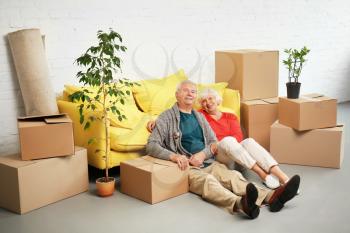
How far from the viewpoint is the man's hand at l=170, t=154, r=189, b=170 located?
11.2 feet

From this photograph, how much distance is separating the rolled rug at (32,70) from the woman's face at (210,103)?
49.9 inches

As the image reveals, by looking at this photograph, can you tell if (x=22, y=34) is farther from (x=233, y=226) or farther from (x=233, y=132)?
(x=233, y=226)

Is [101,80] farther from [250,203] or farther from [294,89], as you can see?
[294,89]

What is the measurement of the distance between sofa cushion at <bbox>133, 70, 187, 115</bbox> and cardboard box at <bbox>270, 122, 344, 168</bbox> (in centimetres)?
100

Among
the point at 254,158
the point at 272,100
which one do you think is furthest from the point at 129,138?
the point at 272,100

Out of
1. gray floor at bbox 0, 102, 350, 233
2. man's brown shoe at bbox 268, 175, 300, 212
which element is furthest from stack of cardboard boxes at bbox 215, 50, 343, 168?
man's brown shoe at bbox 268, 175, 300, 212

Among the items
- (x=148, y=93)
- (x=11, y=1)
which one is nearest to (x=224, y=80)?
(x=148, y=93)

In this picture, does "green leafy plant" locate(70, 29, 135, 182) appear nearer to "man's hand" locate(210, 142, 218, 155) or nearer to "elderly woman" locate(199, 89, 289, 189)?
"man's hand" locate(210, 142, 218, 155)

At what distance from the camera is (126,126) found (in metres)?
3.87

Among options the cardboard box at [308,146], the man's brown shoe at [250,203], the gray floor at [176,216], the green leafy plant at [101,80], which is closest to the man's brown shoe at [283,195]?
the gray floor at [176,216]

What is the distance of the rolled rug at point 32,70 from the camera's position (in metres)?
3.81

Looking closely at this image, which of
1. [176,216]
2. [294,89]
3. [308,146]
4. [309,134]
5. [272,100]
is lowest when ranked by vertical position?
[176,216]

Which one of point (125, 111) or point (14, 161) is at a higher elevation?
point (125, 111)

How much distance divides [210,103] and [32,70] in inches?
57.8
